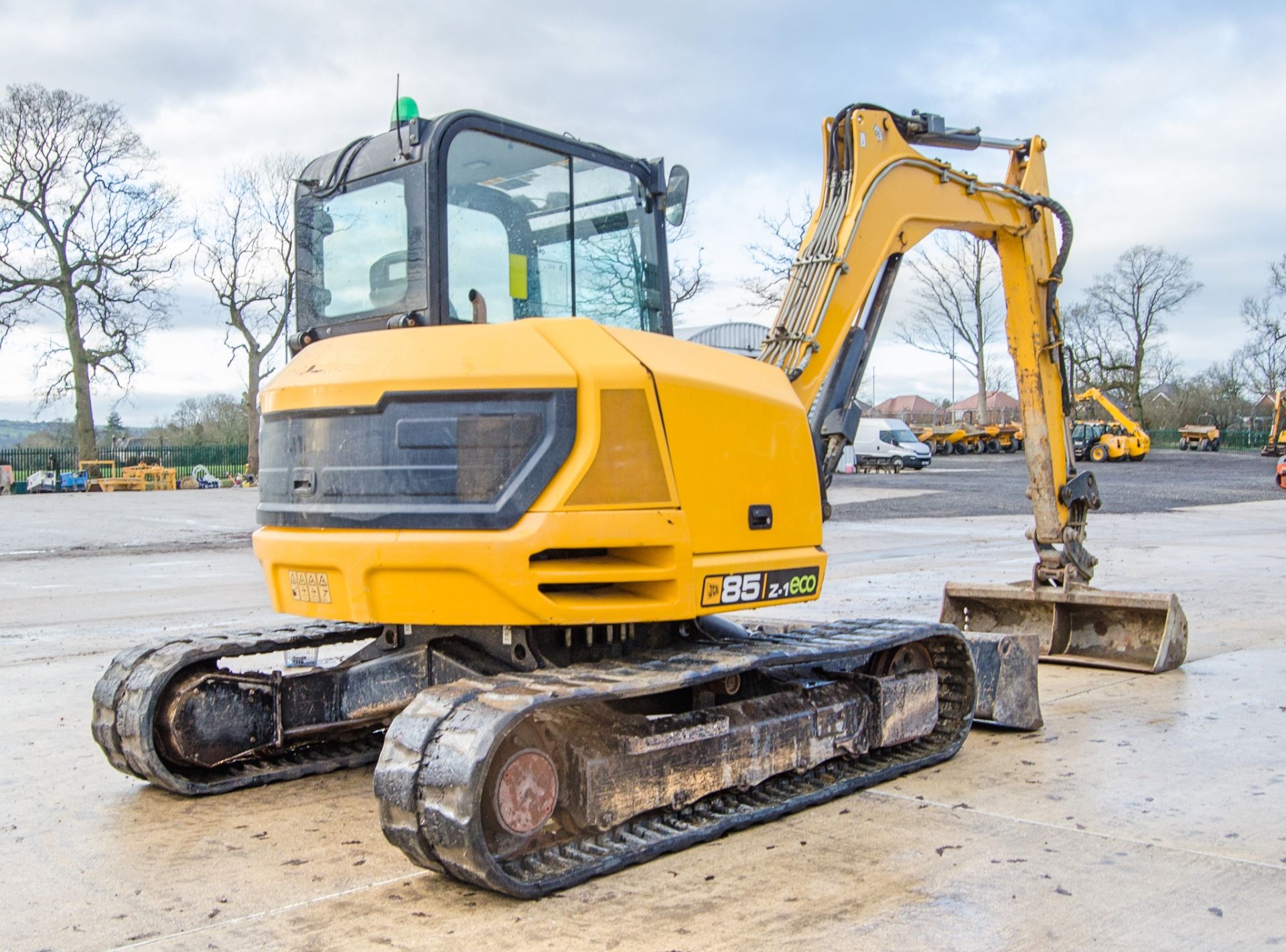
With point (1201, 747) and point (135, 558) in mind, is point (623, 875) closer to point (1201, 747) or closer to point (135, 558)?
point (1201, 747)

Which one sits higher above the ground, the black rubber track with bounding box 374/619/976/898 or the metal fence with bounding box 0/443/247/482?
the metal fence with bounding box 0/443/247/482

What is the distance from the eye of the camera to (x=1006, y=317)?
859cm

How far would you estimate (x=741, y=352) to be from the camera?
20.0 ft

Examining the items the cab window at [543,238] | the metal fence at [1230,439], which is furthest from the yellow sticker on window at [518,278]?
the metal fence at [1230,439]

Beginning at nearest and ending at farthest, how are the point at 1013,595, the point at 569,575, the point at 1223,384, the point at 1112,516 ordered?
the point at 569,575 → the point at 1013,595 → the point at 1112,516 → the point at 1223,384

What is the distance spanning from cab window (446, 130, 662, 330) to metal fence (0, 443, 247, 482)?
132ft

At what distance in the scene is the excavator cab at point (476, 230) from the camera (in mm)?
4828

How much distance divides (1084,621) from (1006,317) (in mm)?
2210

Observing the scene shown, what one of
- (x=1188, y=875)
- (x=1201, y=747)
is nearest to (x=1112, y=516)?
(x=1201, y=747)

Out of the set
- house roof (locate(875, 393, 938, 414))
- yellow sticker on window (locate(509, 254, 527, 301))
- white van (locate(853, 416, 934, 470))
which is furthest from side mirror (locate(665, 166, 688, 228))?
house roof (locate(875, 393, 938, 414))

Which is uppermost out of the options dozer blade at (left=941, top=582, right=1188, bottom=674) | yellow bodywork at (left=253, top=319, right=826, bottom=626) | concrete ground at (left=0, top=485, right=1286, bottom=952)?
yellow bodywork at (left=253, top=319, right=826, bottom=626)

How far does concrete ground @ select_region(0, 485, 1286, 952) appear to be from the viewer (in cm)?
377

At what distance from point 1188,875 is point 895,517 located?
20.4m

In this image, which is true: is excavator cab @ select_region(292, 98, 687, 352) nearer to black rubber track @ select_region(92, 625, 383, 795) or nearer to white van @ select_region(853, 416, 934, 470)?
black rubber track @ select_region(92, 625, 383, 795)
